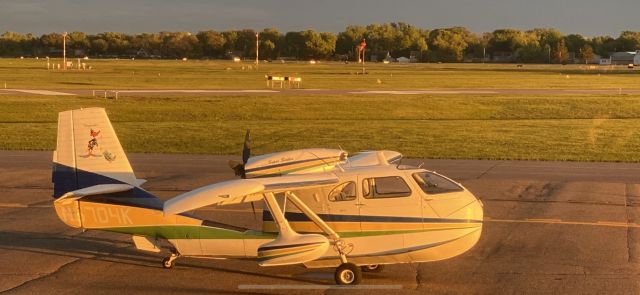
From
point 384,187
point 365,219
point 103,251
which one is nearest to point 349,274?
point 365,219

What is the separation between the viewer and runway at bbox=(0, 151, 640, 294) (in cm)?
1327

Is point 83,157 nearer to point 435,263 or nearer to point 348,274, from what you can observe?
point 348,274

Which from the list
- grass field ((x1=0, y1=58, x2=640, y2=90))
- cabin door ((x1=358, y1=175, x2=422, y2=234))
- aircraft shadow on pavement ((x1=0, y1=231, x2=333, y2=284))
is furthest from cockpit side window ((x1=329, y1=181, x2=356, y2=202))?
grass field ((x1=0, y1=58, x2=640, y2=90))

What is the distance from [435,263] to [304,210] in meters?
3.20

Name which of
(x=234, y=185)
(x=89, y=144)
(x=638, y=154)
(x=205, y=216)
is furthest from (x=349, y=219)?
(x=638, y=154)

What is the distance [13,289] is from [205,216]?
6.87m

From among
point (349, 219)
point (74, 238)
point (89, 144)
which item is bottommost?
point (74, 238)

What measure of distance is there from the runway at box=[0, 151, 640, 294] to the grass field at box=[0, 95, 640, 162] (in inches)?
393

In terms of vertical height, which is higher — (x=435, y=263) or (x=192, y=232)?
(x=192, y=232)

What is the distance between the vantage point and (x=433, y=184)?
44.0ft

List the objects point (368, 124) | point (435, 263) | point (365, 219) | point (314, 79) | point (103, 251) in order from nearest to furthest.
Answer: point (365, 219) < point (435, 263) < point (103, 251) < point (368, 124) < point (314, 79)

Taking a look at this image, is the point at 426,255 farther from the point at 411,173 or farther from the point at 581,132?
the point at 581,132

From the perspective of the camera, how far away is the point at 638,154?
105ft

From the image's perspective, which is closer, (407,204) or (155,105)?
(407,204)
